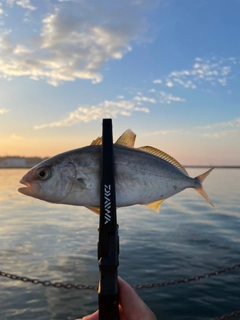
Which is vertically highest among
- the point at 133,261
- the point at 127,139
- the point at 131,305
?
the point at 127,139

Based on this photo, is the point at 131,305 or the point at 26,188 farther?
the point at 131,305

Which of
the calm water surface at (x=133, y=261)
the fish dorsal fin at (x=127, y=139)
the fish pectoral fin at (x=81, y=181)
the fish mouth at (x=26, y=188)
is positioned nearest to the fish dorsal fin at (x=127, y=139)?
the fish dorsal fin at (x=127, y=139)

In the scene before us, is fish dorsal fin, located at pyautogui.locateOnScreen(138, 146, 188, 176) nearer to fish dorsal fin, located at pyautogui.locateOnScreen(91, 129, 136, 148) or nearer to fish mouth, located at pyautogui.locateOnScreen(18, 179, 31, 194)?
fish dorsal fin, located at pyautogui.locateOnScreen(91, 129, 136, 148)

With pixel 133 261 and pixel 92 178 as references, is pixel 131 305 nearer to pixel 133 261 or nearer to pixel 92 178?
pixel 92 178

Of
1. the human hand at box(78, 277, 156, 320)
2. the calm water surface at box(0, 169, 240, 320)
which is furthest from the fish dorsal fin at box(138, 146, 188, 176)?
the calm water surface at box(0, 169, 240, 320)

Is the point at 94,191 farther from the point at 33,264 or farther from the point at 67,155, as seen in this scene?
the point at 33,264

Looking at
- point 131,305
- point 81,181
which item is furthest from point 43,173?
point 131,305
